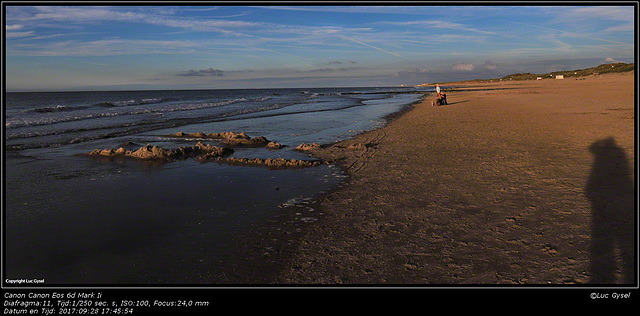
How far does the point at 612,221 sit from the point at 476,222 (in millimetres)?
1926

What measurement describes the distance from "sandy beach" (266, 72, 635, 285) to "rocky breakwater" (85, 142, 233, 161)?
4.46 meters

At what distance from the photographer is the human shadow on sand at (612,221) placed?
148 inches

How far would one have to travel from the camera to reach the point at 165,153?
10.9m

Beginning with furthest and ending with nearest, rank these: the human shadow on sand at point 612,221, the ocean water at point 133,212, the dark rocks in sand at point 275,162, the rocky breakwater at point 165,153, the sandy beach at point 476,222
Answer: the rocky breakwater at point 165,153 < the dark rocks in sand at point 275,162 < the ocean water at point 133,212 < the sandy beach at point 476,222 < the human shadow on sand at point 612,221

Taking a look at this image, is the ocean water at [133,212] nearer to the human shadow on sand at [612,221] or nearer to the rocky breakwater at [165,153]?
the rocky breakwater at [165,153]

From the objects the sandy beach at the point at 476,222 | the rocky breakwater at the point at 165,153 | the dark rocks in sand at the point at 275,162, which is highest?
the rocky breakwater at the point at 165,153

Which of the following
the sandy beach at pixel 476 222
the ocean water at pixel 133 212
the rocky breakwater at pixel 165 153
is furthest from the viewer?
the rocky breakwater at pixel 165 153

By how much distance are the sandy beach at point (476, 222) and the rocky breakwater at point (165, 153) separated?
446 cm

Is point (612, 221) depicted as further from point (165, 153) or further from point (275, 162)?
point (165, 153)

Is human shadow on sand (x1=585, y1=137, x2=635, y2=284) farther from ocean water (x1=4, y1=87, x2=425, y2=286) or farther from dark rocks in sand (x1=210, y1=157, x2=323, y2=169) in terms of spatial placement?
dark rocks in sand (x1=210, y1=157, x2=323, y2=169)

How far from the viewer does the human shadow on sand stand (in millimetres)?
3765

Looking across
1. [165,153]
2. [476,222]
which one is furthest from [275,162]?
[476,222]

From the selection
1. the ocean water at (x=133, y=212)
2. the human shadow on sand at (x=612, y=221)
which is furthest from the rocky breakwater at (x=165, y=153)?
the human shadow on sand at (x=612, y=221)

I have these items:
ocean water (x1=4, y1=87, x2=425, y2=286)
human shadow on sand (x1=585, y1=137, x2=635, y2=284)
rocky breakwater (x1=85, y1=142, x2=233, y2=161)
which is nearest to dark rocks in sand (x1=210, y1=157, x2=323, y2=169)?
ocean water (x1=4, y1=87, x2=425, y2=286)
